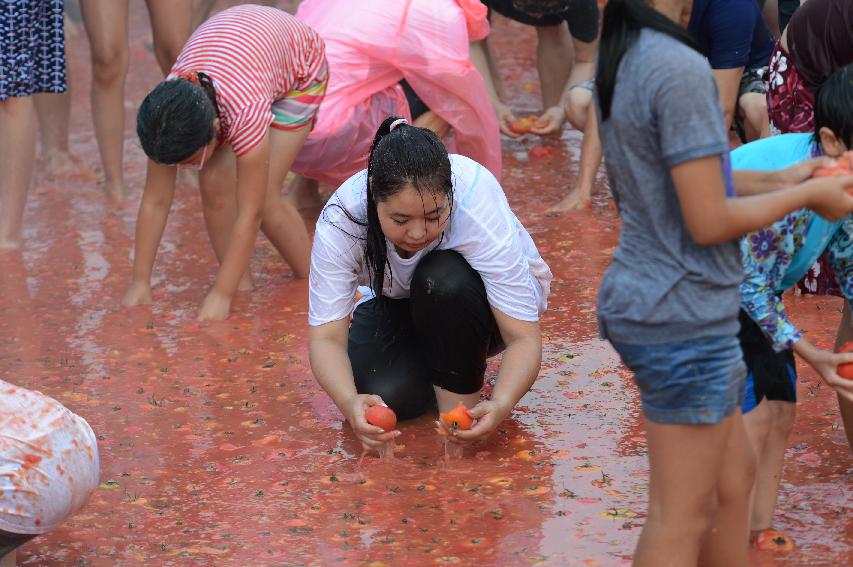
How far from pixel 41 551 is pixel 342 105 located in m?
2.62

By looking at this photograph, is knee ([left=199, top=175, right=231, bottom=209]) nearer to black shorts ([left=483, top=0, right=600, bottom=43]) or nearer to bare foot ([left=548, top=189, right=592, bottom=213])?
bare foot ([left=548, top=189, right=592, bottom=213])

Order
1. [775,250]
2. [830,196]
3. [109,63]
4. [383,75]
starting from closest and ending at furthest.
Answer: [830,196]
[775,250]
[383,75]
[109,63]

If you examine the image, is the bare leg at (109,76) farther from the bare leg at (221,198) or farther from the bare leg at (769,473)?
the bare leg at (769,473)

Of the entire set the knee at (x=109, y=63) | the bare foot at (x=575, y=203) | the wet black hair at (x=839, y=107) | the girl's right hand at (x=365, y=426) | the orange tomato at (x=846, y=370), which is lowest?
the bare foot at (x=575, y=203)

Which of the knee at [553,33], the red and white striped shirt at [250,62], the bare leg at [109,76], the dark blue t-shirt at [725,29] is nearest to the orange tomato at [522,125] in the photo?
the knee at [553,33]

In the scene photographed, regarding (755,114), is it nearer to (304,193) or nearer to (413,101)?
(413,101)

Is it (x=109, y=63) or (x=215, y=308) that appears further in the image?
(x=109, y=63)

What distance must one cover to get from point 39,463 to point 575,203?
3.14 metres

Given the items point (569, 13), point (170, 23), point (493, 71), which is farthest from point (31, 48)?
point (493, 71)

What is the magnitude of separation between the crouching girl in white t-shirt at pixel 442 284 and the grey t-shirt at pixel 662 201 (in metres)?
0.90

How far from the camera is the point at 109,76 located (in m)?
5.81

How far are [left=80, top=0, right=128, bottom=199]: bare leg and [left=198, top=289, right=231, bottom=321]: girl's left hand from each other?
1571mm

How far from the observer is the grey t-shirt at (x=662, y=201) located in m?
2.17

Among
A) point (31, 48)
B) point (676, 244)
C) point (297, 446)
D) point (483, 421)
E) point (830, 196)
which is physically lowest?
point (297, 446)
